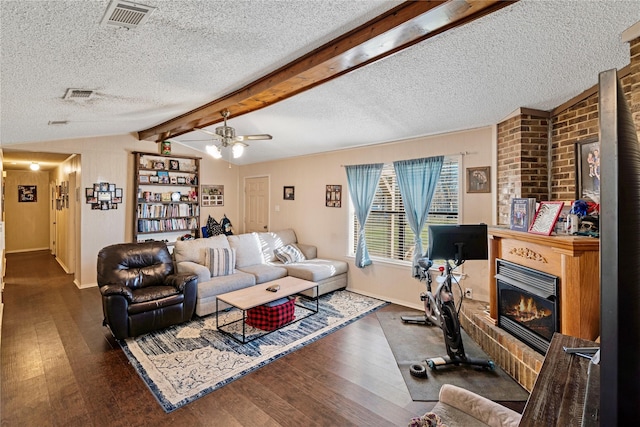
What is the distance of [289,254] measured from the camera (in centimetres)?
533

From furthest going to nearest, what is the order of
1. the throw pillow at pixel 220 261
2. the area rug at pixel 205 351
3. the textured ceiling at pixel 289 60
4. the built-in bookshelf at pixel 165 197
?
the built-in bookshelf at pixel 165 197 → the throw pillow at pixel 220 261 → the area rug at pixel 205 351 → the textured ceiling at pixel 289 60

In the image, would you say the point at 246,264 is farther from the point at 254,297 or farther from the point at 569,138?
the point at 569,138

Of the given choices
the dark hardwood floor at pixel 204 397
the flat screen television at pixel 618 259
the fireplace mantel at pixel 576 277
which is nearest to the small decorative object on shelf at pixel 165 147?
the dark hardwood floor at pixel 204 397

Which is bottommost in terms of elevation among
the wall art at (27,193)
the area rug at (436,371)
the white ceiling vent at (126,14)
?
the area rug at (436,371)

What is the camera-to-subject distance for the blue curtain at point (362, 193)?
16.0ft

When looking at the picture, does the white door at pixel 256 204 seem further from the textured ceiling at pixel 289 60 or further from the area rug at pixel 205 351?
the textured ceiling at pixel 289 60

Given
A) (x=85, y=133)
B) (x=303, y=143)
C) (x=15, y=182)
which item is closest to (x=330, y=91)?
(x=303, y=143)

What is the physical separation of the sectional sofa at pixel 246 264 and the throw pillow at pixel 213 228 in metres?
1.73

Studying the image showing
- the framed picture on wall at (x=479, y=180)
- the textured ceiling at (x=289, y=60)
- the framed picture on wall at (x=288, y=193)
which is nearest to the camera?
the textured ceiling at (x=289, y=60)

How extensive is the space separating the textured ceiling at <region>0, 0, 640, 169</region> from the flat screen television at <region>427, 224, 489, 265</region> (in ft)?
4.14

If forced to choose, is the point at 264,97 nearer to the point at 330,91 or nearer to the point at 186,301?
the point at 330,91

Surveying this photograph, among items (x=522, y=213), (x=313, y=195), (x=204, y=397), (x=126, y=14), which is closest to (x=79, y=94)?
(x=126, y=14)

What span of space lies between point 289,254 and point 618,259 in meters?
5.02

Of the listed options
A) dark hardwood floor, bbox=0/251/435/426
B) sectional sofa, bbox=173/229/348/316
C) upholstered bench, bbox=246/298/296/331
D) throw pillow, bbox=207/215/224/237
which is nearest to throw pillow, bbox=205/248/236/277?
sectional sofa, bbox=173/229/348/316
